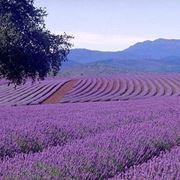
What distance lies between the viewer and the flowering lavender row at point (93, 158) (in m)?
3.44

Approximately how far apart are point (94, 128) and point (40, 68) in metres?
8.79

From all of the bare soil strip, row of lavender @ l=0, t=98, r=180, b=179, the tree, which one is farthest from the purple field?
the bare soil strip

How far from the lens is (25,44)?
49.4 ft

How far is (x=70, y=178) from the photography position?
3.33 meters

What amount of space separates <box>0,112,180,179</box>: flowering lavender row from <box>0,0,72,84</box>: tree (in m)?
8.95

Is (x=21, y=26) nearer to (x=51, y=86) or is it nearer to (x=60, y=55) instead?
(x=60, y=55)

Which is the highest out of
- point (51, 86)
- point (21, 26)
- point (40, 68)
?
point (21, 26)

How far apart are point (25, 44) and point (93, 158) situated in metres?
11.4

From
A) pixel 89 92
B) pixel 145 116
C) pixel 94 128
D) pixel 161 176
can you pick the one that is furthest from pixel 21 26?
pixel 89 92

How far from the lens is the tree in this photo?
46.3 ft

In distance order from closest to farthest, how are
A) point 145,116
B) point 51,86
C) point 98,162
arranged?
point 98,162
point 145,116
point 51,86

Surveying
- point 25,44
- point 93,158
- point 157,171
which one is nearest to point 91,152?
point 93,158

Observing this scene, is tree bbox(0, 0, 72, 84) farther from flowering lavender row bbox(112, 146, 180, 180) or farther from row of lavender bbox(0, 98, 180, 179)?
flowering lavender row bbox(112, 146, 180, 180)

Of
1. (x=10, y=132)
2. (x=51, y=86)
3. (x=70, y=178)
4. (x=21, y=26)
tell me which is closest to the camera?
Result: (x=70, y=178)
